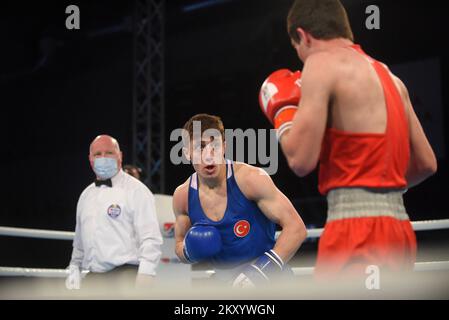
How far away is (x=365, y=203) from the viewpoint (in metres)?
1.63

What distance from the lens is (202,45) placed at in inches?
406

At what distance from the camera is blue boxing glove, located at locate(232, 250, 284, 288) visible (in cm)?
250

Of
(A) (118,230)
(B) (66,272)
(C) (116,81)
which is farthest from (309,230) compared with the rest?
(C) (116,81)

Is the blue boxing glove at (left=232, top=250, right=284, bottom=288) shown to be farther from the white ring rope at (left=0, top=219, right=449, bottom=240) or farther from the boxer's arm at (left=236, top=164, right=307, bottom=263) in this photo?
the white ring rope at (left=0, top=219, right=449, bottom=240)

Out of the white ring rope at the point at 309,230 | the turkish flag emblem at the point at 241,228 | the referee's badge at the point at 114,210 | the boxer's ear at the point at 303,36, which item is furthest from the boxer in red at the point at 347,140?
the referee's badge at the point at 114,210

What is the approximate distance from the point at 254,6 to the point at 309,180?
300 cm

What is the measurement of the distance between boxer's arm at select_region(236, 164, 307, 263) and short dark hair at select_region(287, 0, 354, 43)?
1.13 meters

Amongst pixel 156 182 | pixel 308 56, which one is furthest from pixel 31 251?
pixel 308 56

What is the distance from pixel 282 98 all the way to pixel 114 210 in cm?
209

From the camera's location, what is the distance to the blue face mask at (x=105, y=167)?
3746 millimetres

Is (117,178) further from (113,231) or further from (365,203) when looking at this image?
(365,203)

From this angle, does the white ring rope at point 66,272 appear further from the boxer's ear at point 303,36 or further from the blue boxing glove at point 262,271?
the boxer's ear at point 303,36

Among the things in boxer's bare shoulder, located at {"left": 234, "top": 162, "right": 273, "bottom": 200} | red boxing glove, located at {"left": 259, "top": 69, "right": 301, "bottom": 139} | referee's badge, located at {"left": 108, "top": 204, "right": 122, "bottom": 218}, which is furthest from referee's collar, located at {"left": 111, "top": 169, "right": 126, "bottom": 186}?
red boxing glove, located at {"left": 259, "top": 69, "right": 301, "bottom": 139}
